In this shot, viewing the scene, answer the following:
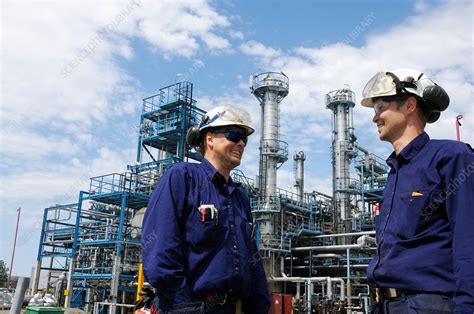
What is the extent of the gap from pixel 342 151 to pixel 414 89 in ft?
91.8

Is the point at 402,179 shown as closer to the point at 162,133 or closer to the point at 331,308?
the point at 331,308

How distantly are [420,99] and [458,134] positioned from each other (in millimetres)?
5742

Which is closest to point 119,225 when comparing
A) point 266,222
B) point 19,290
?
point 266,222

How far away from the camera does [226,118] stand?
317cm

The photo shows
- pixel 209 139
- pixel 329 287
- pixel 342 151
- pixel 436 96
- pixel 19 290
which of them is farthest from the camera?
pixel 342 151

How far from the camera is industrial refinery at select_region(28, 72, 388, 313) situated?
22567 mm

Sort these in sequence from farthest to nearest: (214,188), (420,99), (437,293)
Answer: (214,188) < (420,99) < (437,293)

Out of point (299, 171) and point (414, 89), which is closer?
point (414, 89)

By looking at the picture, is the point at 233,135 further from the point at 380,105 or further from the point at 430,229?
the point at 430,229

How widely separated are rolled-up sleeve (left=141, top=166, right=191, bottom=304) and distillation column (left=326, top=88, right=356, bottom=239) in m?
26.9

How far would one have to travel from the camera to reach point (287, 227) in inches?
1054

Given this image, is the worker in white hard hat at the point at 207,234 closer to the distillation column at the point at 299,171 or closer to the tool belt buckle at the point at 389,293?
the tool belt buckle at the point at 389,293

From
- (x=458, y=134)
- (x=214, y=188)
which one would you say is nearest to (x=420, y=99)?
(x=214, y=188)

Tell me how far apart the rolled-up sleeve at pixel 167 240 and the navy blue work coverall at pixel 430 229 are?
3.69 feet
